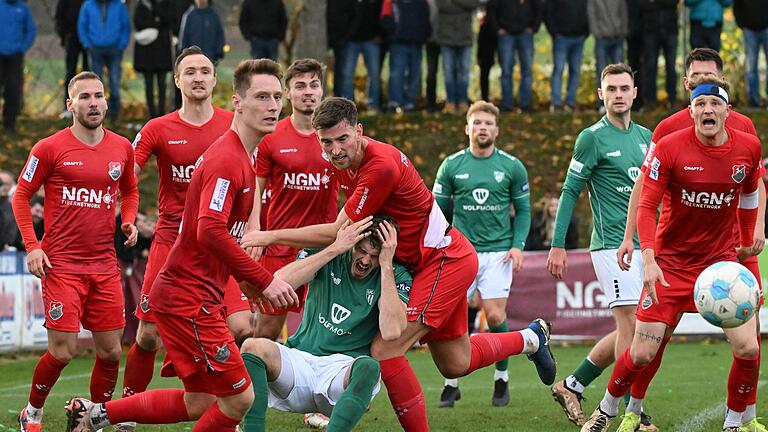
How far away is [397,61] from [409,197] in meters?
12.6

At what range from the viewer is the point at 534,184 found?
21.4m

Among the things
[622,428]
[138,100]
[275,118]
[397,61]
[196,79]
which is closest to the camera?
[275,118]

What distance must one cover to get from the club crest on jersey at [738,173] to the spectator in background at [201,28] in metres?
11.8

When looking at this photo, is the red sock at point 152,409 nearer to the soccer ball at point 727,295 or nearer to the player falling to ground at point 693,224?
the player falling to ground at point 693,224

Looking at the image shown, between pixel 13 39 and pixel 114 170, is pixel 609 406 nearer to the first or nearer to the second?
pixel 114 170

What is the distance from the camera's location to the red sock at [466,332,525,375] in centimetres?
909

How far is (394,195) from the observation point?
8.51 m

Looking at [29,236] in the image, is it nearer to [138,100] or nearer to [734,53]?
[138,100]

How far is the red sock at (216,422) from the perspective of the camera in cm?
759

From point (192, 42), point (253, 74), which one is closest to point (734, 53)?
point (192, 42)

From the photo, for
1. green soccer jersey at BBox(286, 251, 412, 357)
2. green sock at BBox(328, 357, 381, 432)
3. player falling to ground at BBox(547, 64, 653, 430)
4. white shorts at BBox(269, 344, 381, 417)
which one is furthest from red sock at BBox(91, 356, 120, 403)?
player falling to ground at BBox(547, 64, 653, 430)

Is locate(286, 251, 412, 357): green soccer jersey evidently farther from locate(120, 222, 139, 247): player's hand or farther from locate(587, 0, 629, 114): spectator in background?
locate(587, 0, 629, 114): spectator in background

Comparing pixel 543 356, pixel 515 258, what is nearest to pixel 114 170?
pixel 543 356

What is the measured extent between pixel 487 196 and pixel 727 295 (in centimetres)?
397
